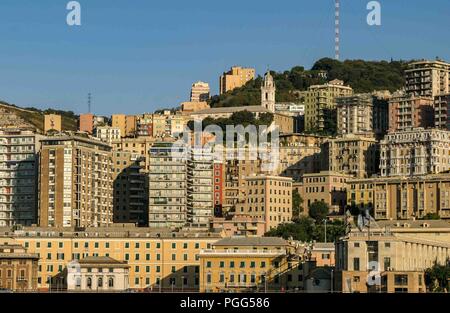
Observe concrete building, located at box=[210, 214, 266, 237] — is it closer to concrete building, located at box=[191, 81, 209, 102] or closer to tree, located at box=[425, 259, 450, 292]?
tree, located at box=[425, 259, 450, 292]

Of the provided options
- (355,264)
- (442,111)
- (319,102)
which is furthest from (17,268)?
(319,102)

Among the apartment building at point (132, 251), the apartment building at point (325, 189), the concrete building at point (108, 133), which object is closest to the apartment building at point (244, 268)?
the apartment building at point (132, 251)

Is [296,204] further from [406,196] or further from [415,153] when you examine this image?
[415,153]

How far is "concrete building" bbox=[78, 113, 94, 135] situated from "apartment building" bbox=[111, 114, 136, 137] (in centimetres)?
176

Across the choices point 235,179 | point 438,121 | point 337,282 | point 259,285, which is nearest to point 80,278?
point 259,285

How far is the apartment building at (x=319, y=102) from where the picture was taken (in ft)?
337

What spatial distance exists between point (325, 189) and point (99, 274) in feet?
85.1

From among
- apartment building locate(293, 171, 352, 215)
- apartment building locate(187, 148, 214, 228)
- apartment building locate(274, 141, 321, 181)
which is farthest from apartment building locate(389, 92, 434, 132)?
apartment building locate(187, 148, 214, 228)

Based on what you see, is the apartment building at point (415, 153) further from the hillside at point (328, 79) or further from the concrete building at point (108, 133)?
the hillside at point (328, 79)

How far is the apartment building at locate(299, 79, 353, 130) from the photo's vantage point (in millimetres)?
102625

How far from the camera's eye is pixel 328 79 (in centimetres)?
11775

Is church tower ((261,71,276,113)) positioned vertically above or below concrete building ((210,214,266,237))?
above

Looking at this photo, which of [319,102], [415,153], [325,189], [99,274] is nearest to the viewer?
[99,274]

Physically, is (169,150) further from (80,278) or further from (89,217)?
(80,278)
